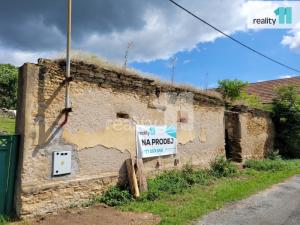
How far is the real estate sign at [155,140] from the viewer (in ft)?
29.5

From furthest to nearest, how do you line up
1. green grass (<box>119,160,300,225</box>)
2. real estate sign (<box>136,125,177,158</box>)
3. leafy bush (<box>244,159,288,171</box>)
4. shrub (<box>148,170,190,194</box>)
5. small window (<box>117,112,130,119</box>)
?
leafy bush (<box>244,159,288,171</box>) → real estate sign (<box>136,125,177,158</box>) → shrub (<box>148,170,190,194</box>) → small window (<box>117,112,130,119</box>) → green grass (<box>119,160,300,225</box>)

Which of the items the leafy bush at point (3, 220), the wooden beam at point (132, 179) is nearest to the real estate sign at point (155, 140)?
the wooden beam at point (132, 179)

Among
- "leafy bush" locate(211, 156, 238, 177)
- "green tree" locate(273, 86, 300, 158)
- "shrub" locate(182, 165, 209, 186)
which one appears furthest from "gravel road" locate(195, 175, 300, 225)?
"green tree" locate(273, 86, 300, 158)

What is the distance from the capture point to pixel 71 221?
20.0ft

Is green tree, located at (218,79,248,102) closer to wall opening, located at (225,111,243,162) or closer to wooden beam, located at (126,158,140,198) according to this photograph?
wall opening, located at (225,111,243,162)

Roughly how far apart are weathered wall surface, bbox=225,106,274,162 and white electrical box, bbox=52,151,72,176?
934 centimetres

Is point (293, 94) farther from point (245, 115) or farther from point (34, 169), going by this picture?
point (34, 169)

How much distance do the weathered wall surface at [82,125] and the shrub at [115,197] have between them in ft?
0.67

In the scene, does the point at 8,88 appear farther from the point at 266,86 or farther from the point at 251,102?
the point at 266,86

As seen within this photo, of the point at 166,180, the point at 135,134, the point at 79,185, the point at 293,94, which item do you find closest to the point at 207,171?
the point at 166,180

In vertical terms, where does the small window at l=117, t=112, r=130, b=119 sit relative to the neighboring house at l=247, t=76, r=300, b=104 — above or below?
below

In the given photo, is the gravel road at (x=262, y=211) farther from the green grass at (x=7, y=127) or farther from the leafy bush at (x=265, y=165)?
the green grass at (x=7, y=127)

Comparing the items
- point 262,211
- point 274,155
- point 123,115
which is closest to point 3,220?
point 123,115

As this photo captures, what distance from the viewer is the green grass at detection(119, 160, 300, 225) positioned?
21.5 ft
